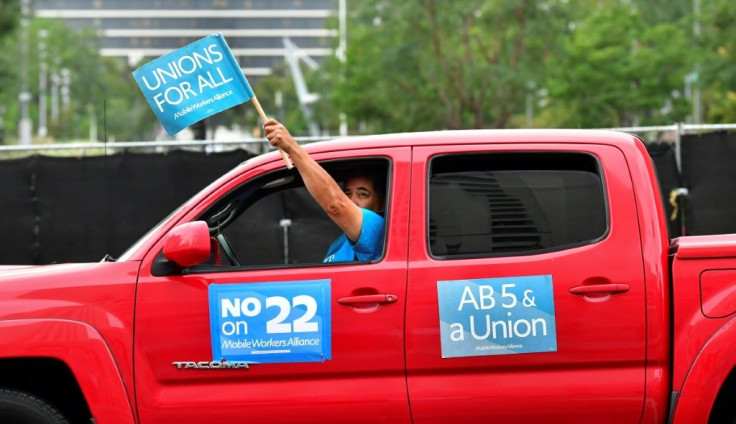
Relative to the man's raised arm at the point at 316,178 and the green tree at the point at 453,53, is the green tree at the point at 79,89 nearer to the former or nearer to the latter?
the green tree at the point at 453,53

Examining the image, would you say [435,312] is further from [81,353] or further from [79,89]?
[79,89]

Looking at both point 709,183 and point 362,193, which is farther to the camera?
point 709,183

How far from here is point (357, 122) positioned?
53000 millimetres

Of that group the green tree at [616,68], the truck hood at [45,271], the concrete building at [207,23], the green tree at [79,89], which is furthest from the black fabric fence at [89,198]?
the concrete building at [207,23]

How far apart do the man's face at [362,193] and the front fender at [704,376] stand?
162 centimetres

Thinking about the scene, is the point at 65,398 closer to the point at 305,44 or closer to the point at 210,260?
the point at 210,260

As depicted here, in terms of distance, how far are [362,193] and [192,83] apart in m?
0.95

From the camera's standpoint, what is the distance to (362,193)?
557 cm

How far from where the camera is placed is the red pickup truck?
498cm

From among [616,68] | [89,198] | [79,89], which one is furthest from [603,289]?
[79,89]

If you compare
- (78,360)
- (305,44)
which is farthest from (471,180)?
(305,44)

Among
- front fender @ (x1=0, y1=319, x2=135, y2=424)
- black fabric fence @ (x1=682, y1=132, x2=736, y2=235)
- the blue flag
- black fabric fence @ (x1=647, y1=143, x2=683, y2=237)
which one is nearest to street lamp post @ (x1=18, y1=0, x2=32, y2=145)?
black fabric fence @ (x1=647, y1=143, x2=683, y2=237)

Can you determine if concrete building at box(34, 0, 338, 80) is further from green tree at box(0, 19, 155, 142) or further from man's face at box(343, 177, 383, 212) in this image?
man's face at box(343, 177, 383, 212)

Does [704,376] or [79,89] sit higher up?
[79,89]
